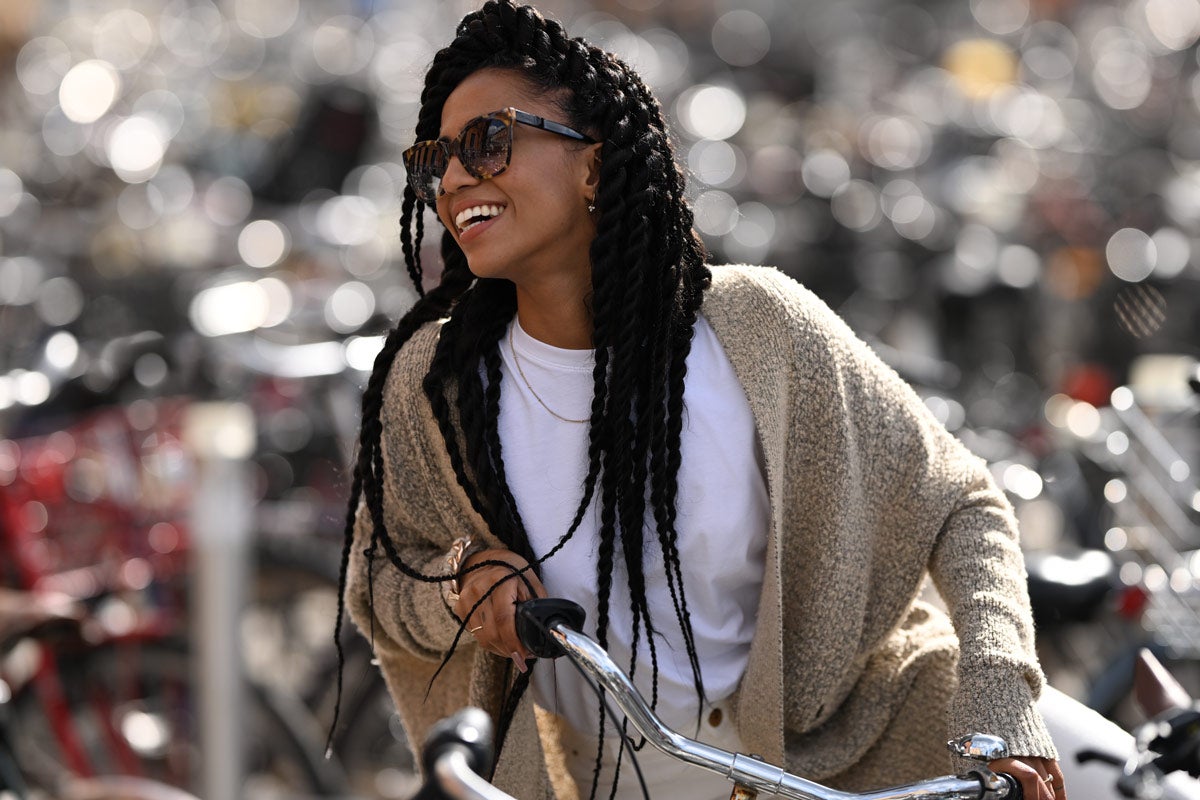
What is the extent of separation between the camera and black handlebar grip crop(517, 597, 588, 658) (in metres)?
1.77

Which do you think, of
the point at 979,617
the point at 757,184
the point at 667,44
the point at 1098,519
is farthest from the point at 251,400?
the point at 667,44

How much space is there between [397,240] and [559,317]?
27.6 feet

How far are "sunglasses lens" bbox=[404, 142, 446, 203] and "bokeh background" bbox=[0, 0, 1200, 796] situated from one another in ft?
1.08

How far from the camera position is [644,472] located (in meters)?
2.14

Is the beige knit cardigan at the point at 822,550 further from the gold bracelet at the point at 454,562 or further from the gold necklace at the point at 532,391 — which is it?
the gold necklace at the point at 532,391

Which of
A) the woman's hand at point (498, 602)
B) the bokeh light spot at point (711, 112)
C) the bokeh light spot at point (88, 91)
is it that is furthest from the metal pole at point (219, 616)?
the bokeh light spot at point (711, 112)

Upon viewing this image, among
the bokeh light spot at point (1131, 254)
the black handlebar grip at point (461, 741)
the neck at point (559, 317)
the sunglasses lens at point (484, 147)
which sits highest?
the sunglasses lens at point (484, 147)

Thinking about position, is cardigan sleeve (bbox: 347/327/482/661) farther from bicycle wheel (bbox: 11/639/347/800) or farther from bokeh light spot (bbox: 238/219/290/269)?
bokeh light spot (bbox: 238/219/290/269)

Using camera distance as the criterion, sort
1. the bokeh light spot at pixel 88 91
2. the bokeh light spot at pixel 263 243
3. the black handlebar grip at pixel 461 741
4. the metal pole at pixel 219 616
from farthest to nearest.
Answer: the bokeh light spot at pixel 88 91, the bokeh light spot at pixel 263 243, the metal pole at pixel 219 616, the black handlebar grip at pixel 461 741

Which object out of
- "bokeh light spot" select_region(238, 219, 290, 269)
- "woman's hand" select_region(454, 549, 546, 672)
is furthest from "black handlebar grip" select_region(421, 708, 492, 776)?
"bokeh light spot" select_region(238, 219, 290, 269)

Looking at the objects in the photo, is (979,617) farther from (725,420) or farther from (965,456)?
(725,420)

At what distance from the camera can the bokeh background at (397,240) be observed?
436 cm

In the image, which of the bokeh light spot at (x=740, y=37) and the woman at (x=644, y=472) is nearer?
the woman at (x=644, y=472)

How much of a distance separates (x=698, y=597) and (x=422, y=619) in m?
0.43
